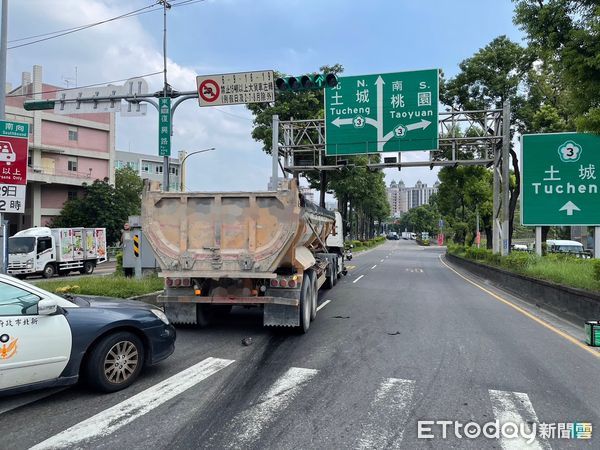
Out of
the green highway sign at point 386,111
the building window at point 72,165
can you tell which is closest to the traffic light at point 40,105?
the green highway sign at point 386,111

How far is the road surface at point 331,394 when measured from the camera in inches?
154

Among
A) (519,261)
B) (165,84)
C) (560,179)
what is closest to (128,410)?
(165,84)

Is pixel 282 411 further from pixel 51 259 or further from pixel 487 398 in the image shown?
pixel 51 259

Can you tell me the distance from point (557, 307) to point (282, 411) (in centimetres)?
931

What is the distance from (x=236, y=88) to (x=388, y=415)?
1101 centimetres

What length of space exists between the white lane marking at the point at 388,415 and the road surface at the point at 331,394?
0.02 metres

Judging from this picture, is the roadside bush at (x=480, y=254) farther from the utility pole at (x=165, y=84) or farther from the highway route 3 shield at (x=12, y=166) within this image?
the highway route 3 shield at (x=12, y=166)

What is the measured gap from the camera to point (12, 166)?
7875mm

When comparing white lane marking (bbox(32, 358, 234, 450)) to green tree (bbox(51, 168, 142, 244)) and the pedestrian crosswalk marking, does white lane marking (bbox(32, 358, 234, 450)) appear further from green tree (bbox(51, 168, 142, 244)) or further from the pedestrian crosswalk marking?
green tree (bbox(51, 168, 142, 244))

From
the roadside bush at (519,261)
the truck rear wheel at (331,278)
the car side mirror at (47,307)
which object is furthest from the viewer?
the roadside bush at (519,261)

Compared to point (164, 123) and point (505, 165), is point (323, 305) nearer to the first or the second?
point (164, 123)

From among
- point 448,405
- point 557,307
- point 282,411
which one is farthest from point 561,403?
point 557,307

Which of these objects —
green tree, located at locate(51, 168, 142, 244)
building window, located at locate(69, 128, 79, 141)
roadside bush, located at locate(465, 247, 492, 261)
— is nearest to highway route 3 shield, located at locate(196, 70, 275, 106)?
→ roadside bush, located at locate(465, 247, 492, 261)

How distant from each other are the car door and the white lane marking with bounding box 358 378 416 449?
3135mm
